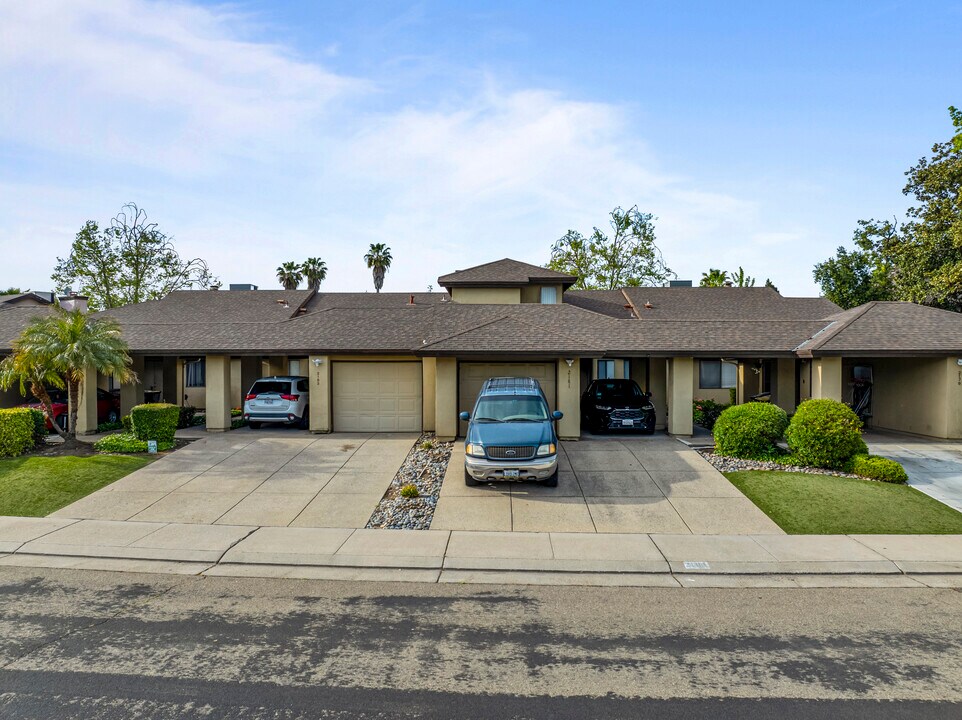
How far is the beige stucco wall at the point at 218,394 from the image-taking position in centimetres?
1811

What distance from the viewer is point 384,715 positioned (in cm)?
470

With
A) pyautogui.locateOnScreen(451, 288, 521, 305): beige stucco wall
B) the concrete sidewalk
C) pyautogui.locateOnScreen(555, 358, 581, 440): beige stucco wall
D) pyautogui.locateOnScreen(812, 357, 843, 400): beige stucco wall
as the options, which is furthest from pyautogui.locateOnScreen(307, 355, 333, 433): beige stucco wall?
pyautogui.locateOnScreen(812, 357, 843, 400): beige stucco wall

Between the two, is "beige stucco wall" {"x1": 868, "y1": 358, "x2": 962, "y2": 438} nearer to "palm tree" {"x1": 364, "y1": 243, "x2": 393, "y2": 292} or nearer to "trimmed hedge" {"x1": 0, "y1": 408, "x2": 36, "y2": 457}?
"trimmed hedge" {"x1": 0, "y1": 408, "x2": 36, "y2": 457}

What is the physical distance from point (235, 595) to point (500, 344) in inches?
408

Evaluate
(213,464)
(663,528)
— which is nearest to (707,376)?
(663,528)

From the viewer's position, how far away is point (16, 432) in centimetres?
1449

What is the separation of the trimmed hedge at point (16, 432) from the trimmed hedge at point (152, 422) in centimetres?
247

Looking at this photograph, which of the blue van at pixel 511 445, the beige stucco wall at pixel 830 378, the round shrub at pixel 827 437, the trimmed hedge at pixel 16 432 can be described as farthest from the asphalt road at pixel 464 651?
the beige stucco wall at pixel 830 378

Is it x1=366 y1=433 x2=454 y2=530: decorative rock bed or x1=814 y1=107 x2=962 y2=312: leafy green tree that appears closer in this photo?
x1=366 y1=433 x2=454 y2=530: decorative rock bed

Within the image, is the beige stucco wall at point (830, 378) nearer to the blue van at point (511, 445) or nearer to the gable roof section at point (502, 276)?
the blue van at point (511, 445)

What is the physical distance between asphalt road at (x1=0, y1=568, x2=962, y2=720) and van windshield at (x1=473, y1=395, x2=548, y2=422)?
5.37 m

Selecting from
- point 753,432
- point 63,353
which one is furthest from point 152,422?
point 753,432

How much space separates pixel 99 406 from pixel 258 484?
10.7 m

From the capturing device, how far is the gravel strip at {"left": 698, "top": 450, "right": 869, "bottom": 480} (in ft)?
42.1
